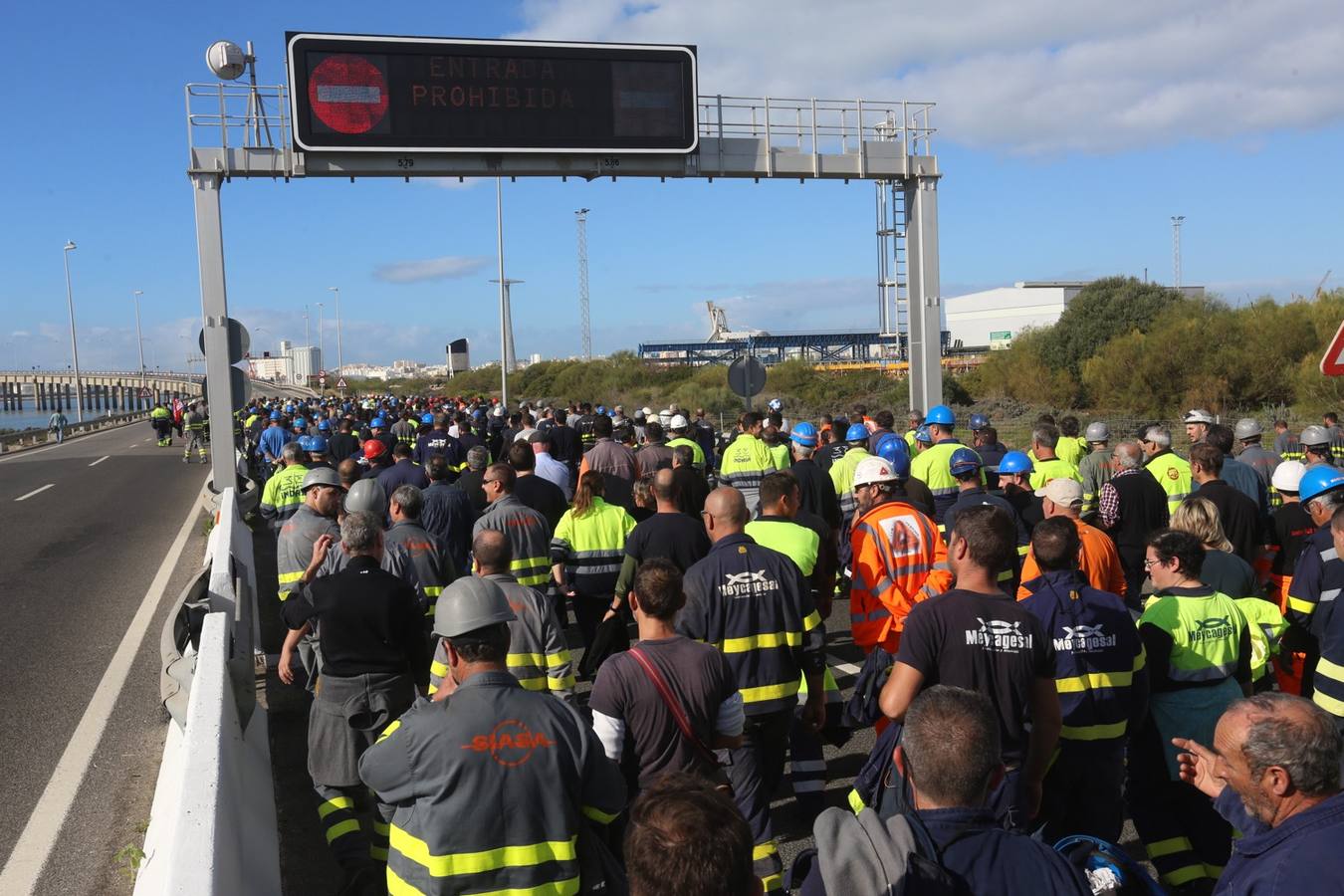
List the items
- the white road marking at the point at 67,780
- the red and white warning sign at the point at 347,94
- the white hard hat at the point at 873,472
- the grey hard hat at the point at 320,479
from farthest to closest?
the red and white warning sign at the point at 347,94, the grey hard hat at the point at 320,479, the white hard hat at the point at 873,472, the white road marking at the point at 67,780

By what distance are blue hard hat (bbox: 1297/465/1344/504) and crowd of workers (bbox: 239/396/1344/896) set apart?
3cm

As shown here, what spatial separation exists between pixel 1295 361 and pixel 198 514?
93.3ft

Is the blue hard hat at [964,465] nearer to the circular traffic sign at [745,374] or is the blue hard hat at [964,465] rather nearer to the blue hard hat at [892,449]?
the blue hard hat at [892,449]

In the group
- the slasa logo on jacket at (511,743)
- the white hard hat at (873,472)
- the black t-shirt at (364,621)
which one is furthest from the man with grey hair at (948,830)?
the white hard hat at (873,472)

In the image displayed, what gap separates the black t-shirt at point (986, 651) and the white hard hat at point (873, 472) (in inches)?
77.2

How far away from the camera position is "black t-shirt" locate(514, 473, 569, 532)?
28.6 feet

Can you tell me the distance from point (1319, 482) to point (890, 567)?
9.80ft

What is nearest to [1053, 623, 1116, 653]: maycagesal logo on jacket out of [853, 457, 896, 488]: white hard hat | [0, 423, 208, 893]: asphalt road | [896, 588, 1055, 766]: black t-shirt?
[896, 588, 1055, 766]: black t-shirt

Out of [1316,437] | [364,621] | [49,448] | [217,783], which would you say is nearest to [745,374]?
[1316,437]

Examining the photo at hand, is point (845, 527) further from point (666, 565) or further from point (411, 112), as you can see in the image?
point (411, 112)

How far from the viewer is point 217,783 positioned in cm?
420

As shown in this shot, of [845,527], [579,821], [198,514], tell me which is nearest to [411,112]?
[198,514]

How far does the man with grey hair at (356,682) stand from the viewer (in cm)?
506

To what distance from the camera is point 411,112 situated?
16328mm
